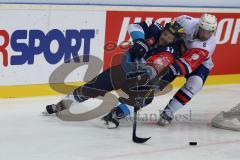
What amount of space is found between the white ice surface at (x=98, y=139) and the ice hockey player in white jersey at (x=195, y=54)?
19 centimetres

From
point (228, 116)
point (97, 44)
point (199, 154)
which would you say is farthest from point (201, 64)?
point (97, 44)

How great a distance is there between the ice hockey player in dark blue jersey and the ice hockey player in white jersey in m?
0.13

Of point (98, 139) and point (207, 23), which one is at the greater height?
point (207, 23)

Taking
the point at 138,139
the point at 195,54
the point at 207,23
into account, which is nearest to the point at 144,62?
the point at 195,54

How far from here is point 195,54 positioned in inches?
194

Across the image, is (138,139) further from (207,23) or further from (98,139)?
(207,23)

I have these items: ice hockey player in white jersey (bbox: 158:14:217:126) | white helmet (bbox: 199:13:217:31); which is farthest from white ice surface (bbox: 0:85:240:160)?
white helmet (bbox: 199:13:217:31)

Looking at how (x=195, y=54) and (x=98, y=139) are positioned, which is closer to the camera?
(x=98, y=139)

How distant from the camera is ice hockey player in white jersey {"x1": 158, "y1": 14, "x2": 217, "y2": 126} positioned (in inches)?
192

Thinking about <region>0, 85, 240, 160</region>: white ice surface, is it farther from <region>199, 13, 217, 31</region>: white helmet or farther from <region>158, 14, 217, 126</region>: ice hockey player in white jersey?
<region>199, 13, 217, 31</region>: white helmet

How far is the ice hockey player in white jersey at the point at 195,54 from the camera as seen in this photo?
488cm

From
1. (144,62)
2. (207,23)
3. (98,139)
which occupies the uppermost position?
(207,23)

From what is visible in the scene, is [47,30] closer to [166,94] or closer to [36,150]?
[166,94]

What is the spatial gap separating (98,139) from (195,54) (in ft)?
3.48
